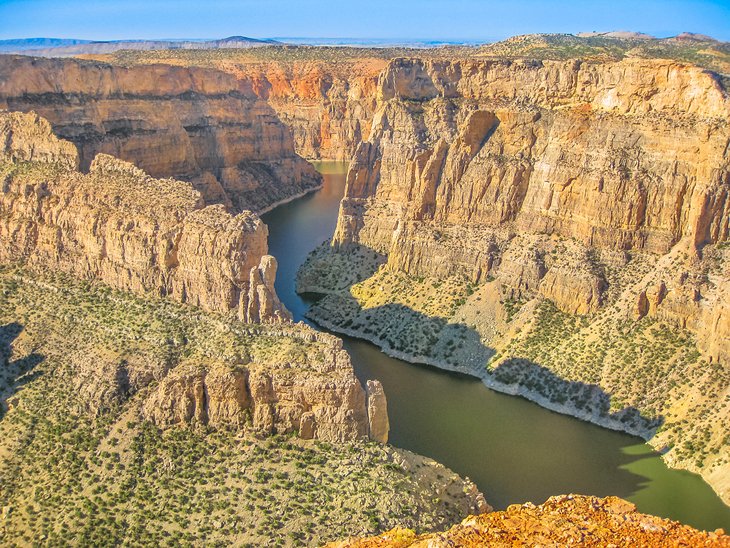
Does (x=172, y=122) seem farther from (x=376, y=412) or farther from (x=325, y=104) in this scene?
(x=376, y=412)

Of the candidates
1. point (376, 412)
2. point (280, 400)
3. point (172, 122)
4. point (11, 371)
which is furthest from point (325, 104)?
point (376, 412)

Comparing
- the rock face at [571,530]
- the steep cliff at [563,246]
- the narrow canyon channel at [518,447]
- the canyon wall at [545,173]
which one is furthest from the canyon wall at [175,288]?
the canyon wall at [545,173]

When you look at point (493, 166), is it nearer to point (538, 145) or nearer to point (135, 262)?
point (538, 145)

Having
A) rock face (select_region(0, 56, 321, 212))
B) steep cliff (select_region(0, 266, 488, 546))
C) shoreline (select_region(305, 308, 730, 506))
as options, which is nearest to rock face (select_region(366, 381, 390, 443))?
steep cliff (select_region(0, 266, 488, 546))

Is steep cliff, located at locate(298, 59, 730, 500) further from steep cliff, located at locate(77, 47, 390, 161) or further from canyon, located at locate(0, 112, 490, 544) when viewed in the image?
steep cliff, located at locate(77, 47, 390, 161)

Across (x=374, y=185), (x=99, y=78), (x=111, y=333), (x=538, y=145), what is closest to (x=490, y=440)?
(x=111, y=333)
